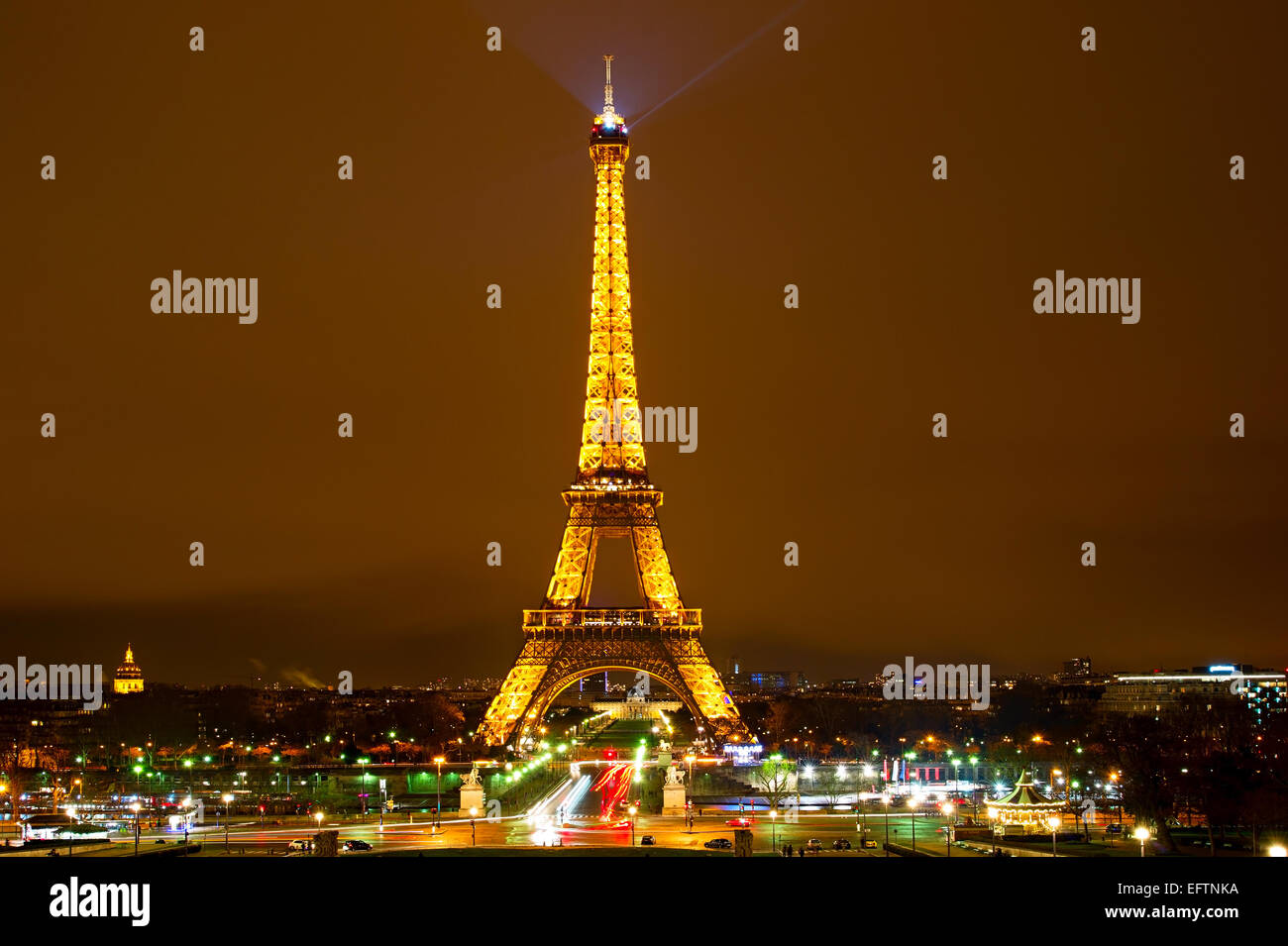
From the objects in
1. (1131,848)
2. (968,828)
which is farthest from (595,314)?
(1131,848)

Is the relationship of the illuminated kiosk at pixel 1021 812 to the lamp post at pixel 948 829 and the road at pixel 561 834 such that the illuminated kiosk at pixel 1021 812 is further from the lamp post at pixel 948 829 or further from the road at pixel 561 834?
the road at pixel 561 834

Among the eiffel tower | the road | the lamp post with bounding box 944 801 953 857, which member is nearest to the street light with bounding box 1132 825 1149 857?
the lamp post with bounding box 944 801 953 857

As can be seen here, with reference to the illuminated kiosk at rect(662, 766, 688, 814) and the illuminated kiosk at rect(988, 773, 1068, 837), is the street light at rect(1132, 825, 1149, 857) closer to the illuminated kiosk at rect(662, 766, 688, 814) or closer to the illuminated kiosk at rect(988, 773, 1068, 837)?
the illuminated kiosk at rect(988, 773, 1068, 837)

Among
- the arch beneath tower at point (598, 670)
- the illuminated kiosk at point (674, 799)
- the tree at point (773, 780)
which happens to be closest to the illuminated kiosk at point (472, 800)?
the illuminated kiosk at point (674, 799)

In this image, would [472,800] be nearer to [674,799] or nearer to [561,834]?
[674,799]
